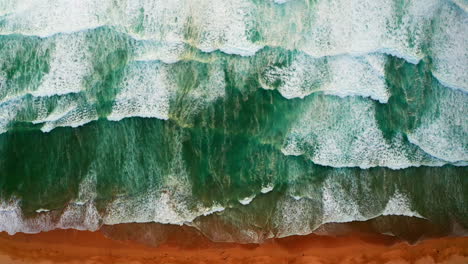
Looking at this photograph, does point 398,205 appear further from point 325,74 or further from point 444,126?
point 325,74

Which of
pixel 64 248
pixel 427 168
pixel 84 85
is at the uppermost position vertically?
pixel 84 85

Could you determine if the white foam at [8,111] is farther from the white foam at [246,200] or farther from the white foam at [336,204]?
the white foam at [336,204]

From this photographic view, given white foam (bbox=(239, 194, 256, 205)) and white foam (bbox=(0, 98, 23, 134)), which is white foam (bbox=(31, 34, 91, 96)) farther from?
white foam (bbox=(239, 194, 256, 205))

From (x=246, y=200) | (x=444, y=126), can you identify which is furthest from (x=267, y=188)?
(x=444, y=126)

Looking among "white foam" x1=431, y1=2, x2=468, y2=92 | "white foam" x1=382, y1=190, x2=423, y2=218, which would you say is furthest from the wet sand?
"white foam" x1=431, y1=2, x2=468, y2=92

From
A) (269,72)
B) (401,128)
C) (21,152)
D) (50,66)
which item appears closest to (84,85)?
(50,66)

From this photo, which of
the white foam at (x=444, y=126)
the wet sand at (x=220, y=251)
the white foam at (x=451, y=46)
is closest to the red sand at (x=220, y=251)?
the wet sand at (x=220, y=251)

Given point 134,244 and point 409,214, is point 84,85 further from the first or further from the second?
point 409,214
